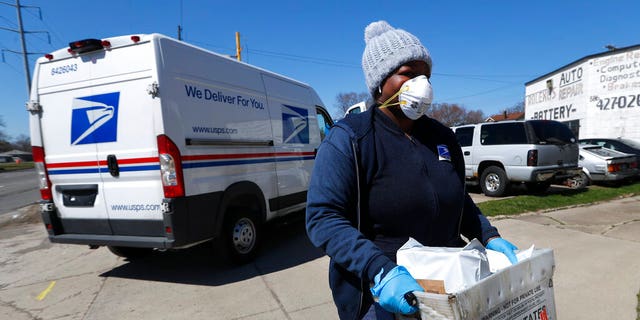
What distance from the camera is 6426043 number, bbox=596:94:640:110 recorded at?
15.1m

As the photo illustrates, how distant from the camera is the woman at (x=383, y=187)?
1.32 m

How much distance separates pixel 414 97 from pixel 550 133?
839cm

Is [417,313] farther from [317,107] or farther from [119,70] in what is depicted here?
[317,107]

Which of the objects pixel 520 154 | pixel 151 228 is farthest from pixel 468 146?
pixel 151 228

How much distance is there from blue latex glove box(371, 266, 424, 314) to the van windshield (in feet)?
27.5

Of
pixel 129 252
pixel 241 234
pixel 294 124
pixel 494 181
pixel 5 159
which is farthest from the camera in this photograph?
pixel 5 159

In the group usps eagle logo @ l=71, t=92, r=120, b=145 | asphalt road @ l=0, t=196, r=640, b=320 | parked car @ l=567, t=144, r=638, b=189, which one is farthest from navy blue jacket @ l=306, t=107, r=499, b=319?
parked car @ l=567, t=144, r=638, b=189

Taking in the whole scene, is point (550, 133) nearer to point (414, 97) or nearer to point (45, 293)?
point (414, 97)

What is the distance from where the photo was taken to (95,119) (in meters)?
3.93

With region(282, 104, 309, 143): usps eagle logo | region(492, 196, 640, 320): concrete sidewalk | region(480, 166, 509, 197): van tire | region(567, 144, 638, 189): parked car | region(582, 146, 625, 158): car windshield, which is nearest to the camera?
region(492, 196, 640, 320): concrete sidewalk

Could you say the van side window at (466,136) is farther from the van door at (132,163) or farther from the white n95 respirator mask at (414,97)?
the white n95 respirator mask at (414,97)

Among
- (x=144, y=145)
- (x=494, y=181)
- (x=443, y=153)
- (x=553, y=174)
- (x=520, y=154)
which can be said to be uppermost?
(x=144, y=145)

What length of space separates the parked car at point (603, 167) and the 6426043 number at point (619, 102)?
7.21 meters

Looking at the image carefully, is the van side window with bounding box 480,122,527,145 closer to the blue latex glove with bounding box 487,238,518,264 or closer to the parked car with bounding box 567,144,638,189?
the parked car with bounding box 567,144,638,189
